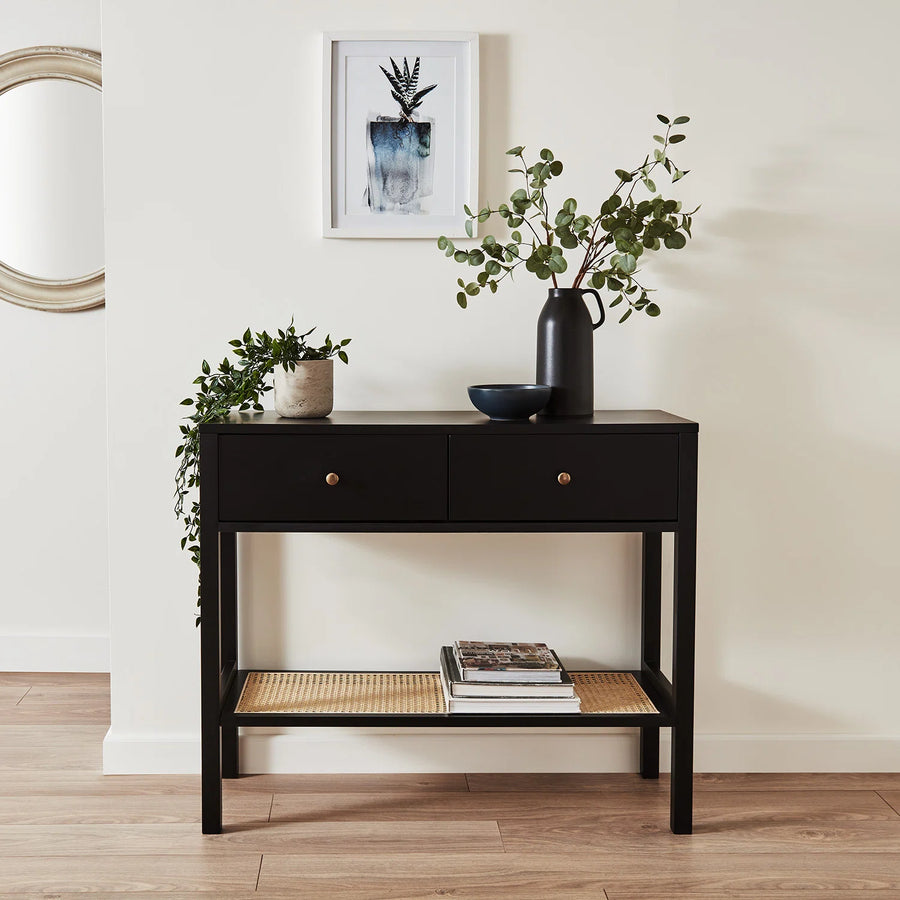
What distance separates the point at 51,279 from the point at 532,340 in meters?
1.61

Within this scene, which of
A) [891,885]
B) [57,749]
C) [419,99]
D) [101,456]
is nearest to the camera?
[891,885]

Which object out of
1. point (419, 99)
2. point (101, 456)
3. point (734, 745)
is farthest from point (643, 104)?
point (101, 456)

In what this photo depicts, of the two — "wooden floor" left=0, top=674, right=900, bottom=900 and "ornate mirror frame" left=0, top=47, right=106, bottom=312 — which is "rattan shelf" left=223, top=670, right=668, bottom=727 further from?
"ornate mirror frame" left=0, top=47, right=106, bottom=312

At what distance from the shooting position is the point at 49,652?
3014mm

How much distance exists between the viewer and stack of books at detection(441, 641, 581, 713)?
195cm

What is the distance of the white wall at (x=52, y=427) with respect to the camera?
9.55 feet

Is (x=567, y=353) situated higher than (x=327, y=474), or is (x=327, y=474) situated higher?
(x=567, y=353)

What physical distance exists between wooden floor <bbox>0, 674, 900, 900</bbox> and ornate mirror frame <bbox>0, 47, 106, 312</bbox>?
1320 mm

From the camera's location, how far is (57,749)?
92.6 inches

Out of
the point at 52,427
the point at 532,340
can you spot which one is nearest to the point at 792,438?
the point at 532,340

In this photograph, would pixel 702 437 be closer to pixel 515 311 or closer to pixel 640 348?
pixel 640 348

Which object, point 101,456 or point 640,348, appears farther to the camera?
point 101,456

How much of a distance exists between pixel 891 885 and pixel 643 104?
1.67 meters

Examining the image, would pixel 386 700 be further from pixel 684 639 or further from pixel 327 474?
pixel 684 639
